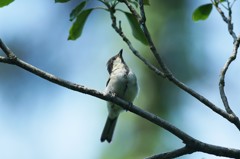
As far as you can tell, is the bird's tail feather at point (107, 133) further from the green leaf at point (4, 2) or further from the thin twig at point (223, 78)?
the green leaf at point (4, 2)

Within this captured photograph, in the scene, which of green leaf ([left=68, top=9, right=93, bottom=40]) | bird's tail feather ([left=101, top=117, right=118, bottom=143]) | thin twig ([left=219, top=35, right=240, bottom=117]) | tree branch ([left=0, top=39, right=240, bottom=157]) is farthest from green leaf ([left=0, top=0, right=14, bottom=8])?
bird's tail feather ([left=101, top=117, right=118, bottom=143])

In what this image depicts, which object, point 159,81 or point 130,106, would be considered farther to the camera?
point 159,81

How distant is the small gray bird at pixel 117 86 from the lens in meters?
5.62

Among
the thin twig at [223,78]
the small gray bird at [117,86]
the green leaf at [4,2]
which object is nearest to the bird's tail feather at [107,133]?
the small gray bird at [117,86]

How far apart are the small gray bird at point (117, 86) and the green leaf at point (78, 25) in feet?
4.12

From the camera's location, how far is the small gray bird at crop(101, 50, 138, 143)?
221 inches

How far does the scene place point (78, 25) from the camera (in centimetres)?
432

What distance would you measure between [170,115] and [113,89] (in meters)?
5.69

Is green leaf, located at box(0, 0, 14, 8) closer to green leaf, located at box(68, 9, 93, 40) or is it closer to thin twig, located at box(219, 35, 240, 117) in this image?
green leaf, located at box(68, 9, 93, 40)

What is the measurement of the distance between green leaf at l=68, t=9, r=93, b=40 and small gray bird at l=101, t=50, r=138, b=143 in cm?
126

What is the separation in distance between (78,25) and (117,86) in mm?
1439

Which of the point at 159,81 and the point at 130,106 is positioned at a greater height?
the point at 159,81

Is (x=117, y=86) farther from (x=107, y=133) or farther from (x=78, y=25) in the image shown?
(x=78, y=25)

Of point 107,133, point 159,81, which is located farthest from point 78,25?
point 159,81
